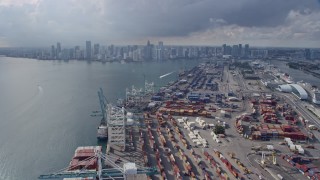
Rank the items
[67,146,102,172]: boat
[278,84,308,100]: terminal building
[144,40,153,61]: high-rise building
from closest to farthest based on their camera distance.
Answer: [67,146,102,172]: boat
[278,84,308,100]: terminal building
[144,40,153,61]: high-rise building

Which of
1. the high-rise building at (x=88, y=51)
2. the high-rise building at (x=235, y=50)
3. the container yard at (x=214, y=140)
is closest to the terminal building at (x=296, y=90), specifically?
the container yard at (x=214, y=140)

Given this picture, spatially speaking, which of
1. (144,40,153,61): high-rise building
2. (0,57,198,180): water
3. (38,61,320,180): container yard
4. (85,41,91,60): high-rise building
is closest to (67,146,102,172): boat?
(38,61,320,180): container yard

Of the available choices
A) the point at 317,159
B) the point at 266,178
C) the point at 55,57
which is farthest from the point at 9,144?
the point at 55,57

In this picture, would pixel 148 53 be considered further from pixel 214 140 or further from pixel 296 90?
pixel 214 140

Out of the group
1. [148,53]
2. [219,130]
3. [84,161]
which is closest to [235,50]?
[148,53]

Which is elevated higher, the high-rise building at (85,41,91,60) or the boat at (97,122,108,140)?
the high-rise building at (85,41,91,60)

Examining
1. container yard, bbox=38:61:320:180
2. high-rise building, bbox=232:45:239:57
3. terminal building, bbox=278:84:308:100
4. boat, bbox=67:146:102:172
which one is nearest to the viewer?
boat, bbox=67:146:102:172

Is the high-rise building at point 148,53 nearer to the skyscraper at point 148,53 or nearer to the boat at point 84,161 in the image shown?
the skyscraper at point 148,53

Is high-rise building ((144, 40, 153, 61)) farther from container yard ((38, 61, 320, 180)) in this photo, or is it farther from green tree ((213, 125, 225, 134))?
green tree ((213, 125, 225, 134))

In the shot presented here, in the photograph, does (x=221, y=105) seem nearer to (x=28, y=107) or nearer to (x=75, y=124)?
(x=75, y=124)
